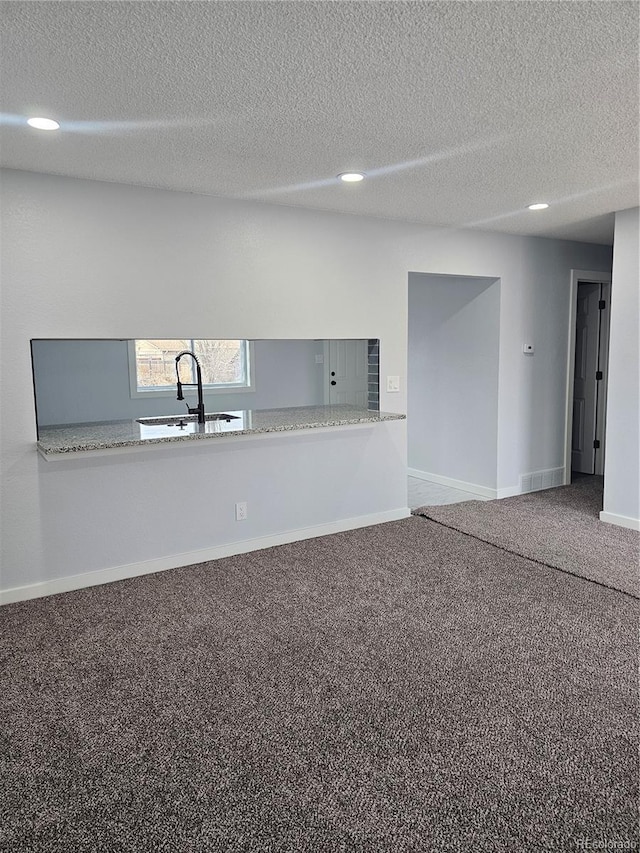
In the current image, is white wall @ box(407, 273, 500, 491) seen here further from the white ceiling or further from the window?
the window

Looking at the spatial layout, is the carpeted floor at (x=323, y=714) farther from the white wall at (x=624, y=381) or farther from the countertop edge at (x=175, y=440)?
the white wall at (x=624, y=381)

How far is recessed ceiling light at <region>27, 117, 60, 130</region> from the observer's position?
232 centimetres

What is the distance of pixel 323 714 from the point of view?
7.11ft

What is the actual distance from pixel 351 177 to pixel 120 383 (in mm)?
1797

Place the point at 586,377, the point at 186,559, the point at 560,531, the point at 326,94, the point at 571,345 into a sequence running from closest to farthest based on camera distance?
the point at 326,94 → the point at 186,559 → the point at 560,531 → the point at 571,345 → the point at 586,377

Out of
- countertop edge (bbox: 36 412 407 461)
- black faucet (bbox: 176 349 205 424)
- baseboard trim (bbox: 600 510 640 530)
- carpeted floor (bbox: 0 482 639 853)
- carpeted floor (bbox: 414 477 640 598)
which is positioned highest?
black faucet (bbox: 176 349 205 424)

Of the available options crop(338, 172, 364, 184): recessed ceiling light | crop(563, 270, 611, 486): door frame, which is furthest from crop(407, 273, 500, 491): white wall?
crop(338, 172, 364, 184): recessed ceiling light

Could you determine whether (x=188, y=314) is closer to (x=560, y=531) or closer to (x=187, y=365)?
(x=187, y=365)

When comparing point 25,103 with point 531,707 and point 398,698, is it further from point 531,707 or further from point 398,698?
point 531,707

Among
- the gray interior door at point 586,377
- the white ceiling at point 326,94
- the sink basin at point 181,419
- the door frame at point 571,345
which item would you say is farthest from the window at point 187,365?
the gray interior door at point 586,377

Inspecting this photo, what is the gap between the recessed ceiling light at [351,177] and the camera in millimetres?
3102

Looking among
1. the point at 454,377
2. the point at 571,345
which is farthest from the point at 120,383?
the point at 571,345

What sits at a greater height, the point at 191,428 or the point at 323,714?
the point at 191,428

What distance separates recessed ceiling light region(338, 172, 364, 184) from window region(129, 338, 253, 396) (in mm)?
Result: 1168
